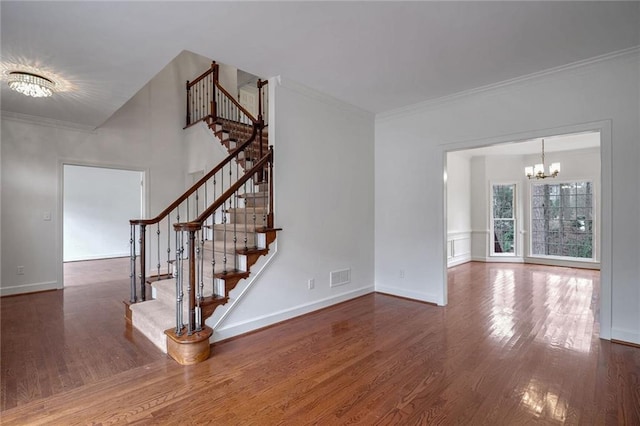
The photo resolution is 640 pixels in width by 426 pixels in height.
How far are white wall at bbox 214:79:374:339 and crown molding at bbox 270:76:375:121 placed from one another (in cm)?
1

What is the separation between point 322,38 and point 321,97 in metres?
1.35

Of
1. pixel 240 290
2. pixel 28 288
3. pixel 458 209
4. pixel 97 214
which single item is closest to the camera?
pixel 240 290

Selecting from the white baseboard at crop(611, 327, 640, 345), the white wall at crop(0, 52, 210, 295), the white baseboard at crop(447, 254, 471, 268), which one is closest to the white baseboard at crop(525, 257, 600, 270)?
the white baseboard at crop(447, 254, 471, 268)

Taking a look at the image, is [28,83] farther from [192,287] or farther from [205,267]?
[192,287]

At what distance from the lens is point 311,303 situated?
13.1ft

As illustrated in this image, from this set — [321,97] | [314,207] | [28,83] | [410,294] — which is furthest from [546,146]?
[28,83]

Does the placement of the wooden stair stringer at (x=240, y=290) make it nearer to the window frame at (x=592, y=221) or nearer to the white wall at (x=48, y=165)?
the white wall at (x=48, y=165)

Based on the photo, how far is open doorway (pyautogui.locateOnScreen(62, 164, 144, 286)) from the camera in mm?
8609

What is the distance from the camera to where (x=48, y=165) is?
16.7 feet

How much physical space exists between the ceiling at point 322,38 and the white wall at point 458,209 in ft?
14.1

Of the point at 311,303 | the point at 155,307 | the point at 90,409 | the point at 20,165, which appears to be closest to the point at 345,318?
the point at 311,303

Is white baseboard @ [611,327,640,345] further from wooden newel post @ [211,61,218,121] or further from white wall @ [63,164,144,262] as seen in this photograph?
white wall @ [63,164,144,262]

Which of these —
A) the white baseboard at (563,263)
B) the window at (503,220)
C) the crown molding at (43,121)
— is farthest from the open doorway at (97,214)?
the white baseboard at (563,263)

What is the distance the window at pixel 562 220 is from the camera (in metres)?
7.29
